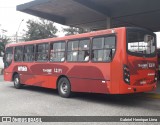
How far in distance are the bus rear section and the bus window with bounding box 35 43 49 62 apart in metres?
4.79

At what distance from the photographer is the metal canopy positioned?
16.7 metres

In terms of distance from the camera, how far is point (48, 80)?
12516 mm

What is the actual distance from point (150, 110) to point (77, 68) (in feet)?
11.5

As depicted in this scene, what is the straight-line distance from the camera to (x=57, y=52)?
1209 centimetres

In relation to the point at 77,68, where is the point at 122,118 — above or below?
below

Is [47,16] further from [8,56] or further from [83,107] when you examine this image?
[83,107]

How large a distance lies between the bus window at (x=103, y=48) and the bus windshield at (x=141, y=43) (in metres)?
0.60

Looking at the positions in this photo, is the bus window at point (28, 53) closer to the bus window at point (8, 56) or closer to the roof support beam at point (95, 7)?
the bus window at point (8, 56)

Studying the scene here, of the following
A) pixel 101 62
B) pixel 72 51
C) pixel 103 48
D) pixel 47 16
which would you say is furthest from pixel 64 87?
pixel 47 16

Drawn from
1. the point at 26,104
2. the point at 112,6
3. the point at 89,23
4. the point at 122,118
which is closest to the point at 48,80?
the point at 26,104

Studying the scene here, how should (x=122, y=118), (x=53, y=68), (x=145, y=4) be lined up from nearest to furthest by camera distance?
(x=122, y=118)
(x=53, y=68)
(x=145, y=4)

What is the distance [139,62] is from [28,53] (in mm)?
6792

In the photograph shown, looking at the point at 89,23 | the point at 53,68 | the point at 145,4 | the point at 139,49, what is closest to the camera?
the point at 139,49

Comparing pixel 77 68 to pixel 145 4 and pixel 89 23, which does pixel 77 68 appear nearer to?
pixel 145 4
